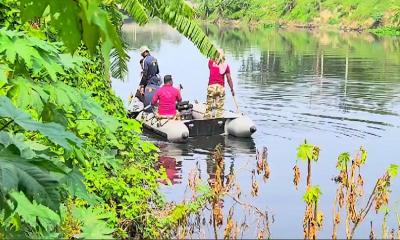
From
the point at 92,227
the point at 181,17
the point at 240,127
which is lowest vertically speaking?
the point at 240,127

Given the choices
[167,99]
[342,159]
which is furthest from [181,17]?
[342,159]

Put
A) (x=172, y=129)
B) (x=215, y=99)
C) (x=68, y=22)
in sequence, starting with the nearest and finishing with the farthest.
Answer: (x=68, y=22), (x=172, y=129), (x=215, y=99)

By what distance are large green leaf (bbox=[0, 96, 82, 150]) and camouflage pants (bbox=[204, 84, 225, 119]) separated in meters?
15.8

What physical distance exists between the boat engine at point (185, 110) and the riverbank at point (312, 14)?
60109 mm

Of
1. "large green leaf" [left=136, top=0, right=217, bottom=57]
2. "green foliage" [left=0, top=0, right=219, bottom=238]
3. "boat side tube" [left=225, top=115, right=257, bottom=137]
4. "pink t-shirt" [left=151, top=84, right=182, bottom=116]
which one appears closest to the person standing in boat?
"pink t-shirt" [left=151, top=84, right=182, bottom=116]

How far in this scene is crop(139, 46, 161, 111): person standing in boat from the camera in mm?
19219

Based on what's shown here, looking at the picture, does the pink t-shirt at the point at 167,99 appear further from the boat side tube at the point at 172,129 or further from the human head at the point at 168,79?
the boat side tube at the point at 172,129

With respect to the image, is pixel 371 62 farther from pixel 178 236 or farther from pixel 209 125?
pixel 178 236

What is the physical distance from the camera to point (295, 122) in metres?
21.3

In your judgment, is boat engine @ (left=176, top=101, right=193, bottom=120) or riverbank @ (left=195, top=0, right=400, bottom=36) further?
riverbank @ (left=195, top=0, right=400, bottom=36)

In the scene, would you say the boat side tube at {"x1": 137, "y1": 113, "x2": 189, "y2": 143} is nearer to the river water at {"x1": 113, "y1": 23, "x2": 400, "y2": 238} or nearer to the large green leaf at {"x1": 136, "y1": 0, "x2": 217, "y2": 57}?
the river water at {"x1": 113, "y1": 23, "x2": 400, "y2": 238}

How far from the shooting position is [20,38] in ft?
11.5

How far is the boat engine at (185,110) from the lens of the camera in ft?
59.6

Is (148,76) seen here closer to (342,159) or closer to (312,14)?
(342,159)
